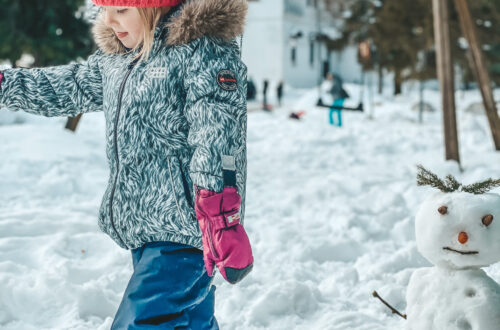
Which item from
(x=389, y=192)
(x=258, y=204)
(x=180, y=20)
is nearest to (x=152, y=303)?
(x=180, y=20)

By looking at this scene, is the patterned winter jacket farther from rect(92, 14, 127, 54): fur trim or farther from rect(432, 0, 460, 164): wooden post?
rect(432, 0, 460, 164): wooden post

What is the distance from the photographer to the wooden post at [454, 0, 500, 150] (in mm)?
7719

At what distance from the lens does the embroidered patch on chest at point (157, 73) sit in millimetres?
2141

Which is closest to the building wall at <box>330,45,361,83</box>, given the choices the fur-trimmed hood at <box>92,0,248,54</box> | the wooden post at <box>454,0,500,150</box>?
the wooden post at <box>454,0,500,150</box>

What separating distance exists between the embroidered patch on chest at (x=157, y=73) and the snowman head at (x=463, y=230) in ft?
3.53

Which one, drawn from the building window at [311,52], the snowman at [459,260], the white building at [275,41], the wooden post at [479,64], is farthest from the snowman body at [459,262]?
the building window at [311,52]

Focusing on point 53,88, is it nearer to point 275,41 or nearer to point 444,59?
point 444,59

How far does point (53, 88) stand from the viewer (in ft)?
8.27

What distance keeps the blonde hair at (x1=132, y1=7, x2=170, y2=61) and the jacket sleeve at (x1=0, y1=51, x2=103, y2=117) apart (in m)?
0.39

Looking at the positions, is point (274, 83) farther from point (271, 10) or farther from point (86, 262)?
point (86, 262)

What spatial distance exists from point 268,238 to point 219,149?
2.84m

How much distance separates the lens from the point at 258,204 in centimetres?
610

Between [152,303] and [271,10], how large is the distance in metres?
35.2

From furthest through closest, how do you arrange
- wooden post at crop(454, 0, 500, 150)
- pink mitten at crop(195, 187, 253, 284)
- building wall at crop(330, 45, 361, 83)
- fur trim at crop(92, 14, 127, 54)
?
building wall at crop(330, 45, 361, 83) → wooden post at crop(454, 0, 500, 150) → fur trim at crop(92, 14, 127, 54) → pink mitten at crop(195, 187, 253, 284)
